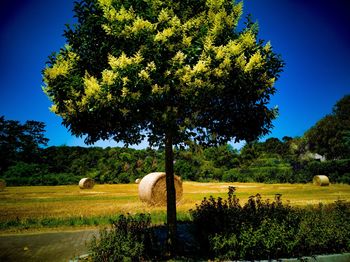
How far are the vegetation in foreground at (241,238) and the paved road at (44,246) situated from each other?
5.31 ft

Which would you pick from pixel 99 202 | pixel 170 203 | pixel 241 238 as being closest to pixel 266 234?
pixel 241 238

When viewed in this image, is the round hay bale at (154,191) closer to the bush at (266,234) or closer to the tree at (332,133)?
the bush at (266,234)

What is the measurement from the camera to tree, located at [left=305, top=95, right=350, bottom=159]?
6572 cm

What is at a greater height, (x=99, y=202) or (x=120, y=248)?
(x=99, y=202)

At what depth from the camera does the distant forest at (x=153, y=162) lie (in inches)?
2368

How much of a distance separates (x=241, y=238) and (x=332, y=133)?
68.0 metres

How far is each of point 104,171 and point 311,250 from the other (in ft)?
205

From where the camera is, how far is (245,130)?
992cm

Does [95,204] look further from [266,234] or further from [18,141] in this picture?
[18,141]

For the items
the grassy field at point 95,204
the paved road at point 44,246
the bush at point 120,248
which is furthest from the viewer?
the grassy field at point 95,204

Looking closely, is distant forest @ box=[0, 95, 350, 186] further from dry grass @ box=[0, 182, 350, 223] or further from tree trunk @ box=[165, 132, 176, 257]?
tree trunk @ box=[165, 132, 176, 257]

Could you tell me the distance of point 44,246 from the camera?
11492 millimetres

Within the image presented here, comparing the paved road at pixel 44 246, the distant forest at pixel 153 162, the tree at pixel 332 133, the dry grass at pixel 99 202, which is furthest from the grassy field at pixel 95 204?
the tree at pixel 332 133

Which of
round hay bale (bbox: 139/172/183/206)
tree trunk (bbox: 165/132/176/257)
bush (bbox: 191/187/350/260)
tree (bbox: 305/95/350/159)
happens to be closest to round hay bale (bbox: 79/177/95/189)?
round hay bale (bbox: 139/172/183/206)
